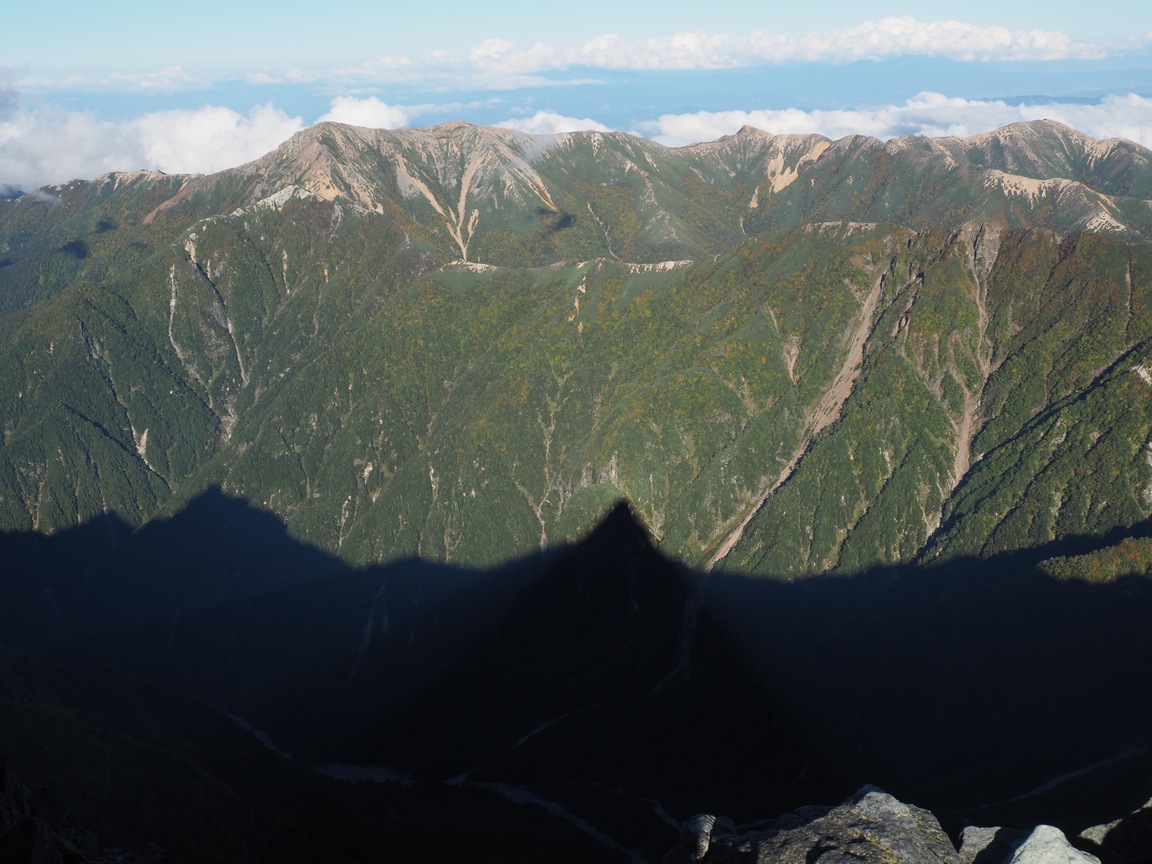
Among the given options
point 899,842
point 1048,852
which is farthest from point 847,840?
point 1048,852

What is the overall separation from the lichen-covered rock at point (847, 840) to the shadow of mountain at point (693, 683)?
33.4 metres

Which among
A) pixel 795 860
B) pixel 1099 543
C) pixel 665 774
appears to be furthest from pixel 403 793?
pixel 1099 543

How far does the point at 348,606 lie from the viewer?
646 feet

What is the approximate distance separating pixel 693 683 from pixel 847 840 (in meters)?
99.2

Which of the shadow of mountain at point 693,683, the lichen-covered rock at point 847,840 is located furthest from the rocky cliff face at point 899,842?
the shadow of mountain at point 693,683

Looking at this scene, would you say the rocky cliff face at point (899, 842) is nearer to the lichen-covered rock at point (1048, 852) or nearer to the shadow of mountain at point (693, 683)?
the lichen-covered rock at point (1048, 852)

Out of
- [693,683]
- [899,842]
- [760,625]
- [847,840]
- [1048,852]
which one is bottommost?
[693,683]

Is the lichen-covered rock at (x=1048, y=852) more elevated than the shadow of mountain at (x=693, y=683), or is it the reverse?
the lichen-covered rock at (x=1048, y=852)

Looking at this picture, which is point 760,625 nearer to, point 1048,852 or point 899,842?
point 899,842

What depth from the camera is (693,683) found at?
145 meters

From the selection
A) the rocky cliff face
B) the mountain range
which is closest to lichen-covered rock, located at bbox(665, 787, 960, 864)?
the rocky cliff face

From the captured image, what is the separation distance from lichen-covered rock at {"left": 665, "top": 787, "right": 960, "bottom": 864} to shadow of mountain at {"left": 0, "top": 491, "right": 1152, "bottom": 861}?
33410 millimetres

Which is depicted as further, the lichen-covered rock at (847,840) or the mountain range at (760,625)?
the mountain range at (760,625)

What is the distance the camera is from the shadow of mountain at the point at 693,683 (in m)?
111
